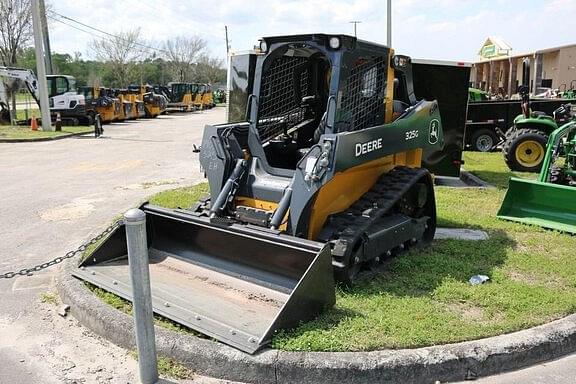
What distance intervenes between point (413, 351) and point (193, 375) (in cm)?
150

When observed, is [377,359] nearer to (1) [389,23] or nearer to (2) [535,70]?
(1) [389,23]

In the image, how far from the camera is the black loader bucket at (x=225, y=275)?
3.95 m

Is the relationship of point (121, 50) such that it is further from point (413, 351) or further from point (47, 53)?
point (413, 351)

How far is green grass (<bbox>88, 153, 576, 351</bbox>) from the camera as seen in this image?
3.89 meters

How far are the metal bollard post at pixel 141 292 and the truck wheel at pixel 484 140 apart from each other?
13389 millimetres

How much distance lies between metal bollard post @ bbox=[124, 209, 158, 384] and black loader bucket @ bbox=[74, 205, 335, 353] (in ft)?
1.74

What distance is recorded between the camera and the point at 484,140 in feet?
50.0

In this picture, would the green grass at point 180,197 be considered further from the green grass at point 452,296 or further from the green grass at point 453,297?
the green grass at point 453,297

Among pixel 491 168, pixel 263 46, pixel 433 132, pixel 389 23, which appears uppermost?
pixel 389 23

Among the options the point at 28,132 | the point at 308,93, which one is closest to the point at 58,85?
the point at 28,132

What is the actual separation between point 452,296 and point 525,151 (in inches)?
331

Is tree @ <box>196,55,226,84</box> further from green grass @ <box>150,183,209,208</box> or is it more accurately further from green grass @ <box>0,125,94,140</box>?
green grass @ <box>150,183,209,208</box>

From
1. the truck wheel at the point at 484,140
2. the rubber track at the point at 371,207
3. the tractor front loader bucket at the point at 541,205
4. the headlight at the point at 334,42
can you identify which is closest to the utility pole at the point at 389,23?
the truck wheel at the point at 484,140

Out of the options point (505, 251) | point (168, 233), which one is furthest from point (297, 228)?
point (505, 251)
